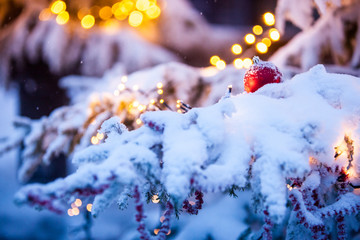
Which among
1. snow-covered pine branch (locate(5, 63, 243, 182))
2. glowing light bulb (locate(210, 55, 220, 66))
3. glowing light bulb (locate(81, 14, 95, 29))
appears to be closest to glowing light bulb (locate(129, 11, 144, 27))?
glowing light bulb (locate(81, 14, 95, 29))

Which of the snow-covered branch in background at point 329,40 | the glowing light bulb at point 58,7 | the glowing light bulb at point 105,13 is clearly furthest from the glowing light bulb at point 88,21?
the snow-covered branch in background at point 329,40

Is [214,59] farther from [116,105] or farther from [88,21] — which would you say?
[116,105]

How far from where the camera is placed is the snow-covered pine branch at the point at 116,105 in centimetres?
169

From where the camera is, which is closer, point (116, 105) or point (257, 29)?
point (116, 105)

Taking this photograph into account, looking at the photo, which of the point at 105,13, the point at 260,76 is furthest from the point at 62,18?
the point at 260,76

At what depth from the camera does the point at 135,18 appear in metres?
3.46

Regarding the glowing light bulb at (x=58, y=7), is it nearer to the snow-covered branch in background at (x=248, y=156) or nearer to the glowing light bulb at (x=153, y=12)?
the glowing light bulb at (x=153, y=12)

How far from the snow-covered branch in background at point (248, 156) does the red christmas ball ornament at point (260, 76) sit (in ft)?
0.21

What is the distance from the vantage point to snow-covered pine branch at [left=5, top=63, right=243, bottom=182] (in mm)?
1688

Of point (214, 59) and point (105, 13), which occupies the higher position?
point (105, 13)

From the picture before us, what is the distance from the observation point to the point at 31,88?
4.00m

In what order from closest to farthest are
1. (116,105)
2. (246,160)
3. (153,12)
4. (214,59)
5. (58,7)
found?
1. (246,160)
2. (116,105)
3. (58,7)
4. (153,12)
5. (214,59)

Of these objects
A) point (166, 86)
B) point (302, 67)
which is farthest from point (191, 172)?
point (302, 67)

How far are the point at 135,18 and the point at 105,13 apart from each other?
0.34 meters
